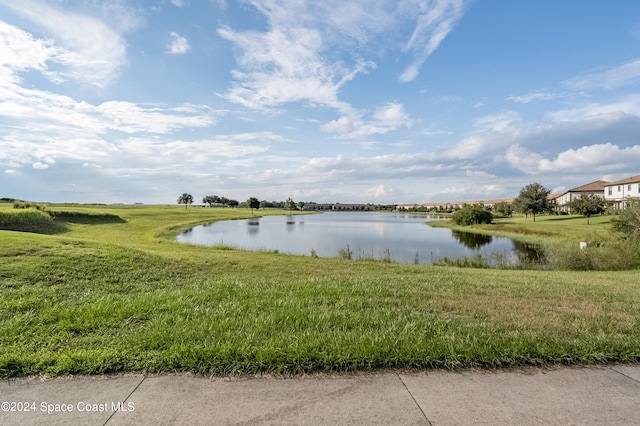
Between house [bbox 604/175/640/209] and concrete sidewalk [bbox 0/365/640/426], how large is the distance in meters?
74.0

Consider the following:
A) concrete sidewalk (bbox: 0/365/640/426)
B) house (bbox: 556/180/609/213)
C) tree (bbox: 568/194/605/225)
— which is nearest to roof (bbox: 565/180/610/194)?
house (bbox: 556/180/609/213)

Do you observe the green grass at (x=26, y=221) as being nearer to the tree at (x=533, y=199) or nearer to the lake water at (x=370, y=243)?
the lake water at (x=370, y=243)

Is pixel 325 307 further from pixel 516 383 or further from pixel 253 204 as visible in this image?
pixel 253 204

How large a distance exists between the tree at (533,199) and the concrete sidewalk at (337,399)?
233ft

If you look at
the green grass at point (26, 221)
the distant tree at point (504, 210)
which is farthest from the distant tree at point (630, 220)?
the distant tree at point (504, 210)

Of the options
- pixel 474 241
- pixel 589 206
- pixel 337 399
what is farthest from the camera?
pixel 589 206

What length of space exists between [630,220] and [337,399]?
2449cm

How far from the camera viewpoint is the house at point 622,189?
62.5 metres

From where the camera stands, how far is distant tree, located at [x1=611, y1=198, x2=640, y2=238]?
64.5ft

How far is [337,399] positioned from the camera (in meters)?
2.99

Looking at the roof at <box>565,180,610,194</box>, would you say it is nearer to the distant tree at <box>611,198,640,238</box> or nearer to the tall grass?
the distant tree at <box>611,198,640,238</box>

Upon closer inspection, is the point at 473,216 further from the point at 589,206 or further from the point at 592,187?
the point at 592,187

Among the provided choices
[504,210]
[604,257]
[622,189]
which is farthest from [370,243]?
[504,210]

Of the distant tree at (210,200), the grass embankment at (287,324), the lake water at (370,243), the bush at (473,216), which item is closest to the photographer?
the grass embankment at (287,324)
